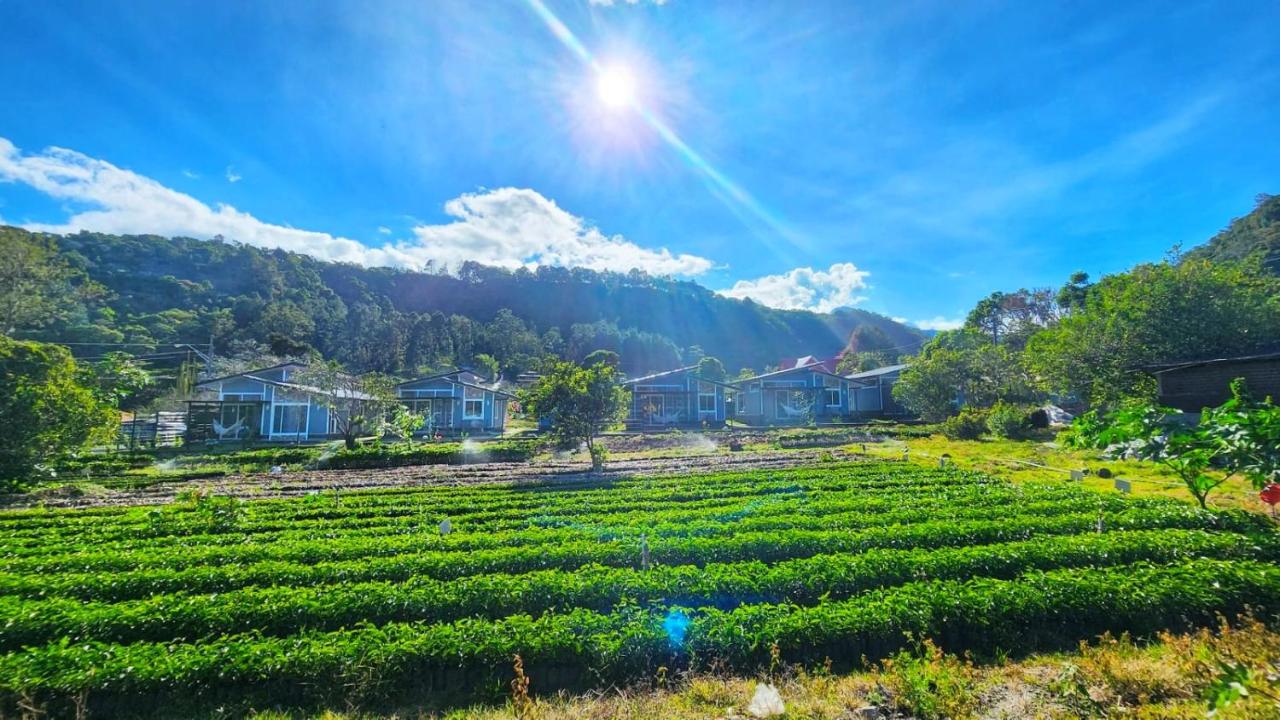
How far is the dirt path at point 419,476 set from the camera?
51.5ft

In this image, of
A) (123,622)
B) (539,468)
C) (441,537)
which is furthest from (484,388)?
(123,622)

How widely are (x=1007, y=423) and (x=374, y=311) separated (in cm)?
10800

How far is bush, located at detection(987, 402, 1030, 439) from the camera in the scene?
2666cm

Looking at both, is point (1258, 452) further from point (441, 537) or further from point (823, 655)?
point (441, 537)

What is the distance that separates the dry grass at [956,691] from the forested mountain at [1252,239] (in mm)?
64746

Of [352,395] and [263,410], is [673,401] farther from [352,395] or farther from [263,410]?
[263,410]

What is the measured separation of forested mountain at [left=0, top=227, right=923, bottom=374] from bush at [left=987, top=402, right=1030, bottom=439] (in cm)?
7561

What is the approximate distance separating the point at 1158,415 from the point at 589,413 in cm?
1755

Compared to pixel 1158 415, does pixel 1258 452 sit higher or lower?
lower

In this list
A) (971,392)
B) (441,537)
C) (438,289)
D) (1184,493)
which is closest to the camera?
(441,537)

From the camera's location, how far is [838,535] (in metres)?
8.76

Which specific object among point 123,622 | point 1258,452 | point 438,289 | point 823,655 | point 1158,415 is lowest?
point 823,655

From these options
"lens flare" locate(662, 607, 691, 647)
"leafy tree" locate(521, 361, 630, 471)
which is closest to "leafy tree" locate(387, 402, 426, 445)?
"leafy tree" locate(521, 361, 630, 471)

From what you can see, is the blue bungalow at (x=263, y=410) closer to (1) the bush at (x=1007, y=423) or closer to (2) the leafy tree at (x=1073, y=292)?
(1) the bush at (x=1007, y=423)
